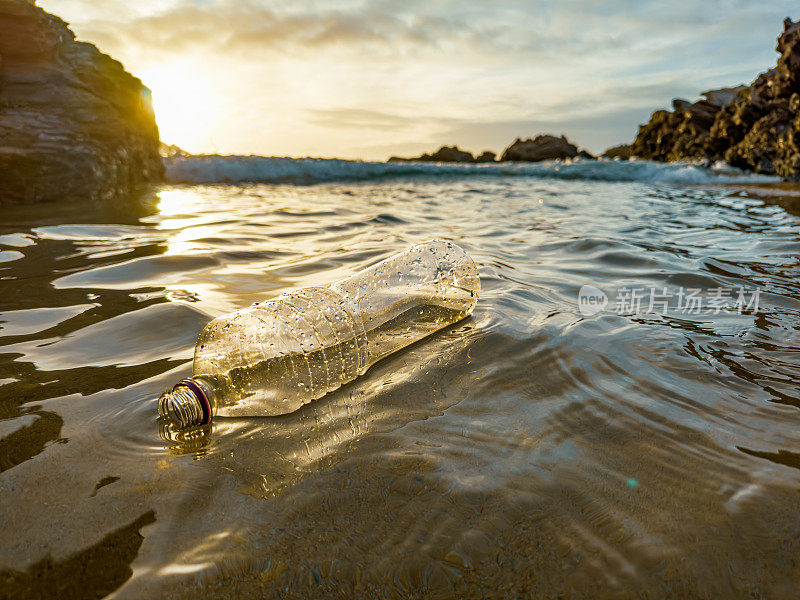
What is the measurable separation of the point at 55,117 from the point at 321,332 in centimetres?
597

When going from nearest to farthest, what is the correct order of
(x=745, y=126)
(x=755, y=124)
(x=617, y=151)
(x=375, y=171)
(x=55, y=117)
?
(x=55, y=117)
(x=755, y=124)
(x=745, y=126)
(x=375, y=171)
(x=617, y=151)

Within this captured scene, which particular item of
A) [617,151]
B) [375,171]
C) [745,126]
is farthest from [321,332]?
[617,151]

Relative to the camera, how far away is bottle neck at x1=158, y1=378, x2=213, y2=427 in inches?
42.2

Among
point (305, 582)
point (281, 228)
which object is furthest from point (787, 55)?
point (305, 582)

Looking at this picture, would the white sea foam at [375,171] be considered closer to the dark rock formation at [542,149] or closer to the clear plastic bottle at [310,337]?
the clear plastic bottle at [310,337]

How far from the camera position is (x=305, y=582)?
2.45 feet

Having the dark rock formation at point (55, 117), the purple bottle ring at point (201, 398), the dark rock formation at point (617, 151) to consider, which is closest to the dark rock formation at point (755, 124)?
→ the dark rock formation at point (617, 151)

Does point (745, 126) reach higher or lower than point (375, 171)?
higher

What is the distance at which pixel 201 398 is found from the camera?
1085mm

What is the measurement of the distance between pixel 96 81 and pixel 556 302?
23.4 ft

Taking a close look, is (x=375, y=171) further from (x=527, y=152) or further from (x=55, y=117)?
(x=527, y=152)

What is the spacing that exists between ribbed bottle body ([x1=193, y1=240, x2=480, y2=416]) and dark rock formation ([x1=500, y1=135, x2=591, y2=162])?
25.7 m

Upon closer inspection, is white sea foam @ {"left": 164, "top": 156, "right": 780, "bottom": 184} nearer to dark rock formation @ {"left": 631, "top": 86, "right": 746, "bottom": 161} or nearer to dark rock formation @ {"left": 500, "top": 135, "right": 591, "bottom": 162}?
dark rock formation @ {"left": 631, "top": 86, "right": 746, "bottom": 161}

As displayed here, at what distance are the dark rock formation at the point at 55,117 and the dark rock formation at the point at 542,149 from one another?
73.6 feet
